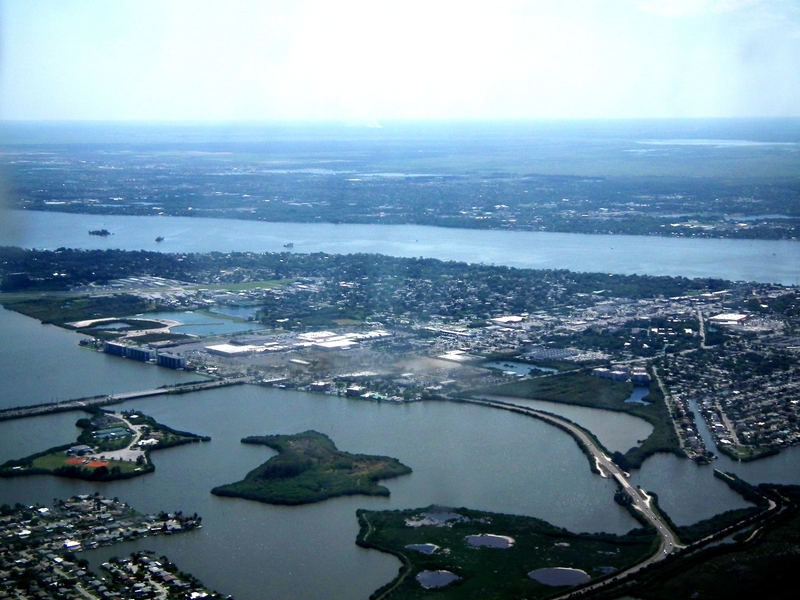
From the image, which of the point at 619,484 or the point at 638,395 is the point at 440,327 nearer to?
the point at 638,395

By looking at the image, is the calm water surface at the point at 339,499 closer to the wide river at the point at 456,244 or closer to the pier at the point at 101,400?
the pier at the point at 101,400

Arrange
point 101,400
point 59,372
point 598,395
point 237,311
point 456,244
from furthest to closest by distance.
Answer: point 456,244, point 237,311, point 59,372, point 598,395, point 101,400

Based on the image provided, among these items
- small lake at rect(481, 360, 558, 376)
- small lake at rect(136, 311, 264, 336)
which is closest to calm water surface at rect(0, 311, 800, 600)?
small lake at rect(481, 360, 558, 376)

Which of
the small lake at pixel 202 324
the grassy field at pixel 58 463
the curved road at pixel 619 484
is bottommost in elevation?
the small lake at pixel 202 324

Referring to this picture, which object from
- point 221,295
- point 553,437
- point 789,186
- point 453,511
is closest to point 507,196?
point 789,186

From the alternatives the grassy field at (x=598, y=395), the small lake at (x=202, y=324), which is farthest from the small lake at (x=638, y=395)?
the small lake at (x=202, y=324)

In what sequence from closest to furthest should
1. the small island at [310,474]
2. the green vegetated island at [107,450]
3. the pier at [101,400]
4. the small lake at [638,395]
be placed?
the small island at [310,474] < the green vegetated island at [107,450] < the pier at [101,400] < the small lake at [638,395]

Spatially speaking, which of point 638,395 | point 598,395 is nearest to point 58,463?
point 598,395
